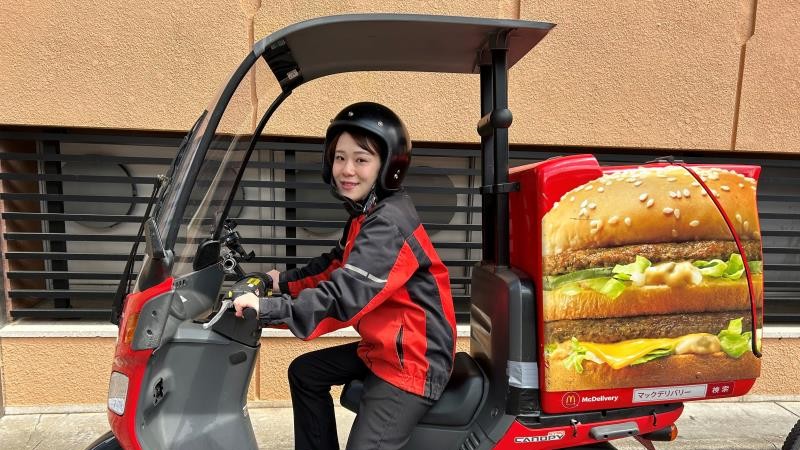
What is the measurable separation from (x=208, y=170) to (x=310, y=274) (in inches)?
26.6

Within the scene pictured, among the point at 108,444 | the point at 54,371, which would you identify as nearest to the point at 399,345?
the point at 108,444

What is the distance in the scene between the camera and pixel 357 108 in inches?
64.2

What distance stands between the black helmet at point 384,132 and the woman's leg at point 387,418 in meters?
0.72

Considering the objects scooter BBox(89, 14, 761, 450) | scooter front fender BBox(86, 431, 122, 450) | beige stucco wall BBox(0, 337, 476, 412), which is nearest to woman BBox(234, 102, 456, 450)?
scooter BBox(89, 14, 761, 450)

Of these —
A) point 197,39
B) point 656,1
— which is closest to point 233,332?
point 197,39

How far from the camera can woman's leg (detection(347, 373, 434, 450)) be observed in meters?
1.56

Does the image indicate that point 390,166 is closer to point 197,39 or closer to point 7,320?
point 197,39

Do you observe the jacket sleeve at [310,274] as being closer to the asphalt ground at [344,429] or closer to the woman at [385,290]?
the woman at [385,290]

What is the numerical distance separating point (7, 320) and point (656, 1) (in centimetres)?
554

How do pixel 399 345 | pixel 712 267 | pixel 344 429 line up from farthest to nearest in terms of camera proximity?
pixel 344 429 < pixel 399 345 < pixel 712 267

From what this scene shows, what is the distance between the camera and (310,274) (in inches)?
81.0

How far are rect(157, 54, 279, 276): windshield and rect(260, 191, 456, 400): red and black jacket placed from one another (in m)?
0.36

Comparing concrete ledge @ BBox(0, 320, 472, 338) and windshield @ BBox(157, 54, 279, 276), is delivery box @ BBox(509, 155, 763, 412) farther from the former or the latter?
concrete ledge @ BBox(0, 320, 472, 338)

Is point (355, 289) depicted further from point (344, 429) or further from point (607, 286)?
point (344, 429)
